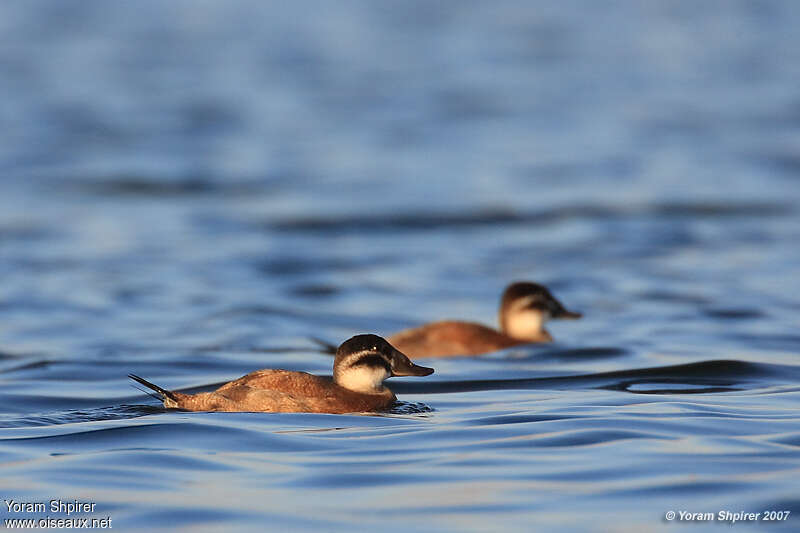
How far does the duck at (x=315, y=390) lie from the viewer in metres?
9.66

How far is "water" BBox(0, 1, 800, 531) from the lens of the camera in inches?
320

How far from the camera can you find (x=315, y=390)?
384 inches

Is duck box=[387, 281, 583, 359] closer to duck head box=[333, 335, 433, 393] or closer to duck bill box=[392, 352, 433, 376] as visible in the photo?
duck bill box=[392, 352, 433, 376]

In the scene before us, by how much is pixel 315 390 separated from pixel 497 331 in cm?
503

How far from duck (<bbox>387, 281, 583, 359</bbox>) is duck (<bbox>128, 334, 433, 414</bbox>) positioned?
127 inches

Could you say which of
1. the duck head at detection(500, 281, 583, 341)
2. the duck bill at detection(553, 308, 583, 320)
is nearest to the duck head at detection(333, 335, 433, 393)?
the duck head at detection(500, 281, 583, 341)

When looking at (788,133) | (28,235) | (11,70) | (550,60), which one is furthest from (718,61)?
(28,235)

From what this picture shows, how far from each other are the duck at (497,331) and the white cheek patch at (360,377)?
334 centimetres

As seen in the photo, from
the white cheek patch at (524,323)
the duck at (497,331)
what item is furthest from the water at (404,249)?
the white cheek patch at (524,323)

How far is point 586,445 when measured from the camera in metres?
8.82

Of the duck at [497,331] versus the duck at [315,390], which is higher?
the duck at [497,331]

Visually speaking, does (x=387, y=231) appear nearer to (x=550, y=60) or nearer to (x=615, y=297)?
(x=615, y=297)

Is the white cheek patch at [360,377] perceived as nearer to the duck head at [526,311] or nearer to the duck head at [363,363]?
the duck head at [363,363]

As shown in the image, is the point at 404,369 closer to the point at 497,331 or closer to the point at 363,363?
the point at 363,363
